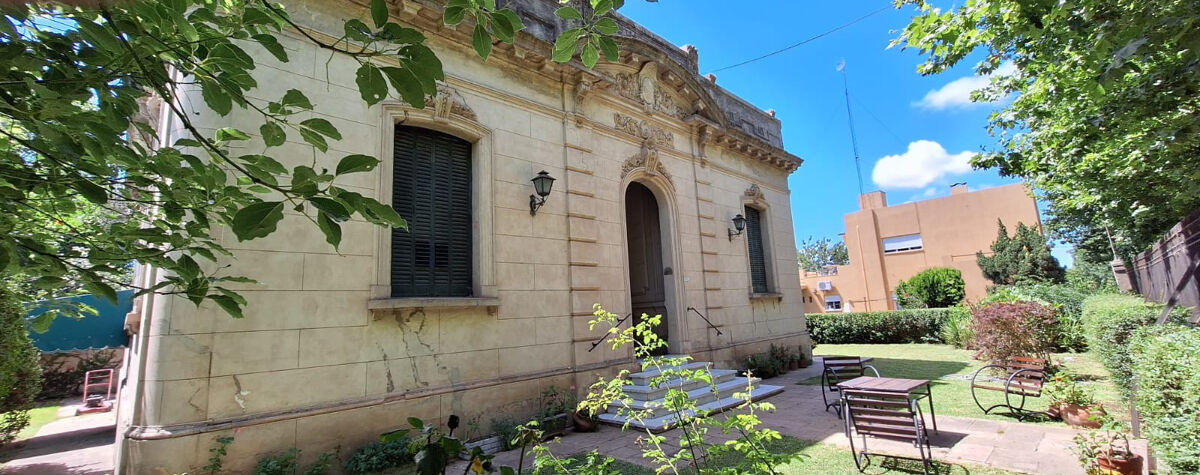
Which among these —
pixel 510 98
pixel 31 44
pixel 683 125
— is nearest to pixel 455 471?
pixel 31 44

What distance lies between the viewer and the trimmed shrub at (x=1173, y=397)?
3.16m

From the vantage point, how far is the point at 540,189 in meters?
7.24

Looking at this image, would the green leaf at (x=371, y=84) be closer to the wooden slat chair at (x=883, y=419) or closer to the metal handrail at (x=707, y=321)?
the wooden slat chair at (x=883, y=419)

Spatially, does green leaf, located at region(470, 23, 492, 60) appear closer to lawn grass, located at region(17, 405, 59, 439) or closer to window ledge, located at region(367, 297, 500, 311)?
window ledge, located at region(367, 297, 500, 311)

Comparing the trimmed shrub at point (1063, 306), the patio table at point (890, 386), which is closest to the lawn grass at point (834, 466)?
the patio table at point (890, 386)

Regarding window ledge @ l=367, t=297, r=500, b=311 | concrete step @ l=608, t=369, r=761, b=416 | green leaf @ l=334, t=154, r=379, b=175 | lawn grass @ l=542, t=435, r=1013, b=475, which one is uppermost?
green leaf @ l=334, t=154, r=379, b=175

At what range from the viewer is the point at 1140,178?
8.57 m

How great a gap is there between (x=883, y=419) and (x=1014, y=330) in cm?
710

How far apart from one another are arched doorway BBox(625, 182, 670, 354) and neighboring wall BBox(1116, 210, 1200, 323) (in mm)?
7235

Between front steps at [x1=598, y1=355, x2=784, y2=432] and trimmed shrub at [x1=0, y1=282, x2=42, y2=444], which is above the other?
trimmed shrub at [x1=0, y1=282, x2=42, y2=444]

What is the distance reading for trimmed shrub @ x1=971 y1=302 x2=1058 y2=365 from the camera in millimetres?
9539

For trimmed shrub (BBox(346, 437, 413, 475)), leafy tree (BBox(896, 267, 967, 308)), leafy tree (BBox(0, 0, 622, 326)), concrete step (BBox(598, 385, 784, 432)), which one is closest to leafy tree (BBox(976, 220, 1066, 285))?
leafy tree (BBox(896, 267, 967, 308))

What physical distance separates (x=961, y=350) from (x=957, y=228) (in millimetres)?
18373

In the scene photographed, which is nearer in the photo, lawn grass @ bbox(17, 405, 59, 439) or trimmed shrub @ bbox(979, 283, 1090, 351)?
lawn grass @ bbox(17, 405, 59, 439)
